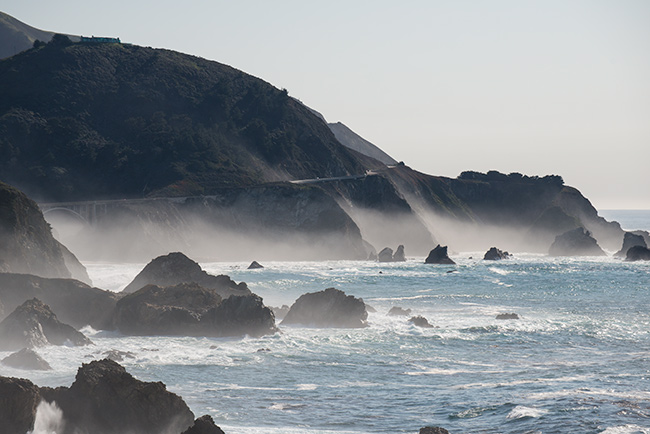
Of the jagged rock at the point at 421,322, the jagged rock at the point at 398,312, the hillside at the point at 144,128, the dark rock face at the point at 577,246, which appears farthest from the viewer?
the dark rock face at the point at 577,246

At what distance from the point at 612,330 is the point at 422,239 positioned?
94.8 m

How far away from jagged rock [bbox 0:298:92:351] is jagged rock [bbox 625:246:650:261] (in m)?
101

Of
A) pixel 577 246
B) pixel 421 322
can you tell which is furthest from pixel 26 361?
pixel 577 246

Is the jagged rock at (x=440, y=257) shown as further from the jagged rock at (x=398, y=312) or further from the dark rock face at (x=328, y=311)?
the dark rock face at (x=328, y=311)

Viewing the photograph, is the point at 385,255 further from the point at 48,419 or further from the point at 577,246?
the point at 48,419

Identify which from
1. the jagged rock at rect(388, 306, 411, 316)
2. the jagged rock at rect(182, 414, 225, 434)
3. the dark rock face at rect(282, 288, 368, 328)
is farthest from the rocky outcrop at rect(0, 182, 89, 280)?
the jagged rock at rect(182, 414, 225, 434)

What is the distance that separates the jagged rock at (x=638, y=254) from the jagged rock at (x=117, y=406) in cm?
11146

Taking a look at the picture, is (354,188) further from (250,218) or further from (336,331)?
(336,331)

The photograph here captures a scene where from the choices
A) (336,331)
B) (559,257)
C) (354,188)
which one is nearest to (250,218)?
(354,188)

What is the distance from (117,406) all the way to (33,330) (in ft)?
51.8

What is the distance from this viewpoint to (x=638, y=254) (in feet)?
407

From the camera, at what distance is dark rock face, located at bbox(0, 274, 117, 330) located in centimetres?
4353

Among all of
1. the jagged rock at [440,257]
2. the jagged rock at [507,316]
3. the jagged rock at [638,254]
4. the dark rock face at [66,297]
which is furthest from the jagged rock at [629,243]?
the dark rock face at [66,297]

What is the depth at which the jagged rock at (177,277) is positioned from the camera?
53.5m
